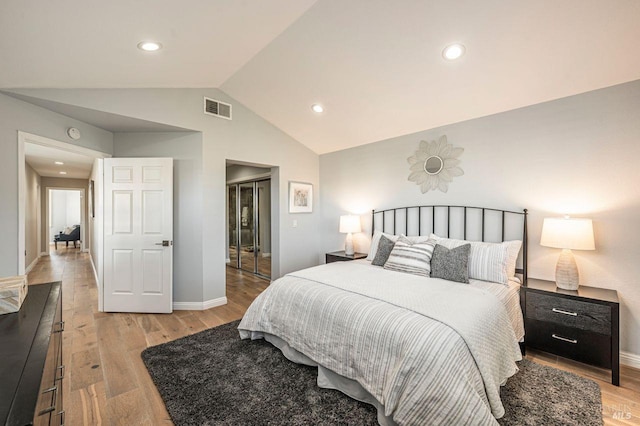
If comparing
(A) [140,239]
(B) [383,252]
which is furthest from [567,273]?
(A) [140,239]

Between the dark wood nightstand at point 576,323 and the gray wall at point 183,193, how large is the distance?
12.0ft

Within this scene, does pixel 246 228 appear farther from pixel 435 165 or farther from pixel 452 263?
pixel 452 263

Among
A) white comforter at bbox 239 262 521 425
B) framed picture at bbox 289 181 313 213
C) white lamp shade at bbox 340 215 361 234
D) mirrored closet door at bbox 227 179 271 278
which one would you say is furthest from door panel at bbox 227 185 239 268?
white comforter at bbox 239 262 521 425

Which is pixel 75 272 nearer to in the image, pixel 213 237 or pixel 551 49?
pixel 213 237

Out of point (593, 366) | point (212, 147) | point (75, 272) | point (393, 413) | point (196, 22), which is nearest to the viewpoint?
point (393, 413)

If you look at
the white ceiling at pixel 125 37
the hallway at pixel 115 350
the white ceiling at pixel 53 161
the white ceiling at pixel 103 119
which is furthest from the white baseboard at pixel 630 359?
the white ceiling at pixel 53 161

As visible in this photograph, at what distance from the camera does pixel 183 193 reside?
375 centimetres

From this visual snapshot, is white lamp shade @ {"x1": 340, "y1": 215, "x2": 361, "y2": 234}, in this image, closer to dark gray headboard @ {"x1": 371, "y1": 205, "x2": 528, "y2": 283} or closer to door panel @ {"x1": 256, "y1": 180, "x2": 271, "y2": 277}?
dark gray headboard @ {"x1": 371, "y1": 205, "x2": 528, "y2": 283}

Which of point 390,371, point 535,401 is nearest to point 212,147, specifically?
point 390,371

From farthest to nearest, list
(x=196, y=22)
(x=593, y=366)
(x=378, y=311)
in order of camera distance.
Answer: (x=593, y=366)
(x=196, y=22)
(x=378, y=311)

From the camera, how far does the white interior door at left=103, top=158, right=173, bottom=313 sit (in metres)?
3.54

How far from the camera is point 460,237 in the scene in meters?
3.44

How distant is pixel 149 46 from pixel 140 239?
2.26 meters

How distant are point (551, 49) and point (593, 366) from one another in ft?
8.51
